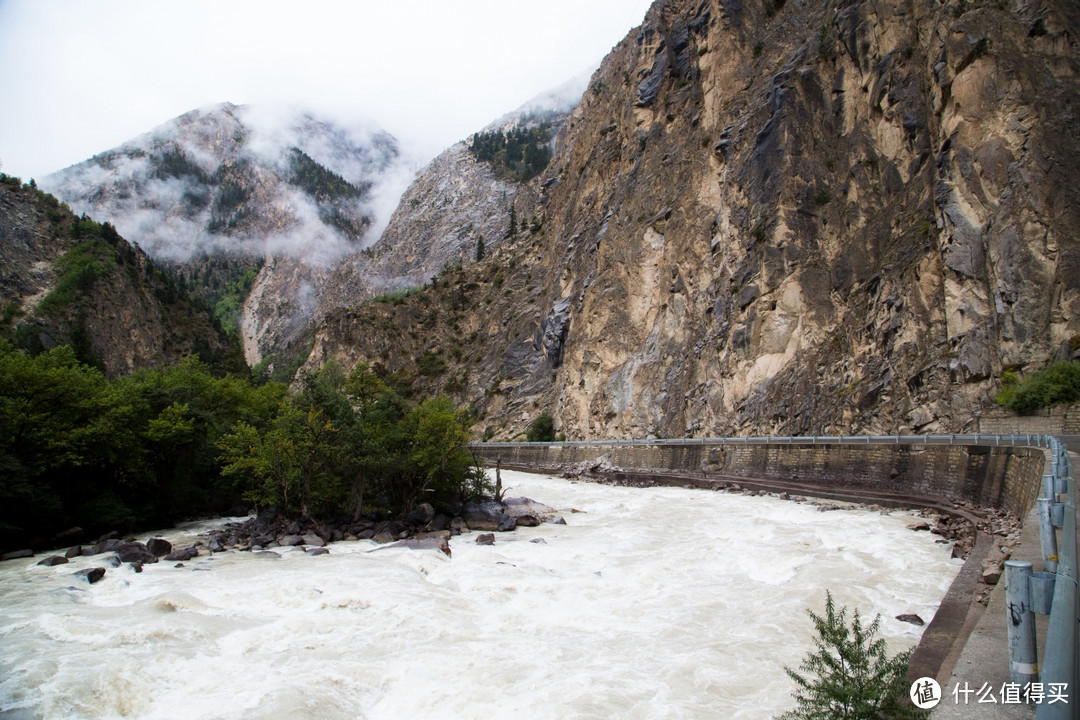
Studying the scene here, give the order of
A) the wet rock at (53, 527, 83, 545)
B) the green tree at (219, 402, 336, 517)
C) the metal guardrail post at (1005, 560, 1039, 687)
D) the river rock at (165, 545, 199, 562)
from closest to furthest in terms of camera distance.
Answer: the metal guardrail post at (1005, 560, 1039, 687)
the river rock at (165, 545, 199, 562)
the wet rock at (53, 527, 83, 545)
the green tree at (219, 402, 336, 517)

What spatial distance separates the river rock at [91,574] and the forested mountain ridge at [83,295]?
53382 millimetres

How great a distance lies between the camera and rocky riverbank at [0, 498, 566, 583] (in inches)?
658

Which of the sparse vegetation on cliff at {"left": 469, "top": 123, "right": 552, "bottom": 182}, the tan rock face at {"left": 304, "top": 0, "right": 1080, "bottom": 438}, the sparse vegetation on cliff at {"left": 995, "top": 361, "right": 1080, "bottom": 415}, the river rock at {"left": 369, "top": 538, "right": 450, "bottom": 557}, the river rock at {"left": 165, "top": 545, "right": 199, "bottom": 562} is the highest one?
the sparse vegetation on cliff at {"left": 469, "top": 123, "right": 552, "bottom": 182}

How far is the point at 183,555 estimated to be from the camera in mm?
17031

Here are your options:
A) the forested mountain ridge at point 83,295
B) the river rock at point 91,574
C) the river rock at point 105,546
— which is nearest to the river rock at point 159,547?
the river rock at point 105,546

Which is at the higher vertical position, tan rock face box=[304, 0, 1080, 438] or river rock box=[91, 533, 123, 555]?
tan rock face box=[304, 0, 1080, 438]

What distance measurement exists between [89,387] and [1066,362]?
115 ft

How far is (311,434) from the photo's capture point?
22.7 meters

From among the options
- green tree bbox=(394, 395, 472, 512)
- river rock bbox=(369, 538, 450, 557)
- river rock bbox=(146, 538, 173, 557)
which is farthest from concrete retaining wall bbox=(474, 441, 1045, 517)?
river rock bbox=(146, 538, 173, 557)

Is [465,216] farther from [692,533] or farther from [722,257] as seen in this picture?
[692,533]

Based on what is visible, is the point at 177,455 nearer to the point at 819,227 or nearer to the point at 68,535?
the point at 68,535

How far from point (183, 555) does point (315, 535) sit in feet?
13.3

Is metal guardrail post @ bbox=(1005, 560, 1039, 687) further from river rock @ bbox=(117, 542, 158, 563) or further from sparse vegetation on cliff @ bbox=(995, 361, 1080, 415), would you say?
sparse vegetation on cliff @ bbox=(995, 361, 1080, 415)

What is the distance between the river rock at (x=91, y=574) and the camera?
46.7 ft
